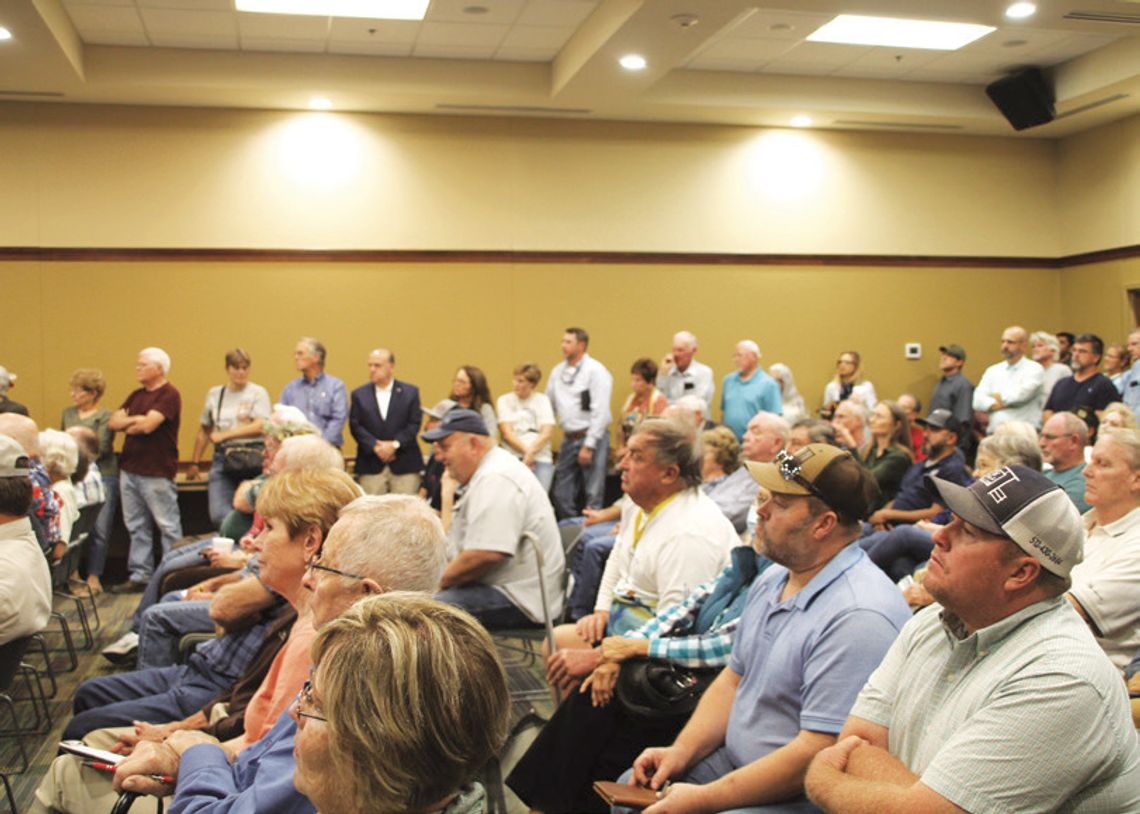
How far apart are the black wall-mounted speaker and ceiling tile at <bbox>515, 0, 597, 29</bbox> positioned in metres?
4.14

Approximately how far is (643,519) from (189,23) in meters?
5.84

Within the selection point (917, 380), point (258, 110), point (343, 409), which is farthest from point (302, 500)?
point (917, 380)

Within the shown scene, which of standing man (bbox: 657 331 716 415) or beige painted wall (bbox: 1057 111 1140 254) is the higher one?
beige painted wall (bbox: 1057 111 1140 254)

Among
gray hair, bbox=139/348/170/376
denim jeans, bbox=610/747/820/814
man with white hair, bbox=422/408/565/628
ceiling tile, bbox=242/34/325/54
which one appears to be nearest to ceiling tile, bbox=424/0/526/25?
ceiling tile, bbox=242/34/325/54

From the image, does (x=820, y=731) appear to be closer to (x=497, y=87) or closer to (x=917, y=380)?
(x=497, y=87)

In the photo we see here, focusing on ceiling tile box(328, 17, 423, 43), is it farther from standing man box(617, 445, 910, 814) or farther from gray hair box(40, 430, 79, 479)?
standing man box(617, 445, 910, 814)

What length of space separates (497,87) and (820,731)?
24.3ft

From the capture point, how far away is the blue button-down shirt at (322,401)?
839 cm

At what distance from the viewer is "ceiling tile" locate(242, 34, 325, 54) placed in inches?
322

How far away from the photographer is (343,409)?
8461 mm

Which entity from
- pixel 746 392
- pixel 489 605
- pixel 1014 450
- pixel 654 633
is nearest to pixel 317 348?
pixel 746 392

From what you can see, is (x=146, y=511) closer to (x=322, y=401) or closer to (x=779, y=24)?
(x=322, y=401)

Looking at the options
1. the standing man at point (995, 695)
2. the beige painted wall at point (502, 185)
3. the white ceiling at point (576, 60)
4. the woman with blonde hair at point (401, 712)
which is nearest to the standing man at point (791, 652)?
the standing man at point (995, 695)

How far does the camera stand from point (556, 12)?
7.57 meters
